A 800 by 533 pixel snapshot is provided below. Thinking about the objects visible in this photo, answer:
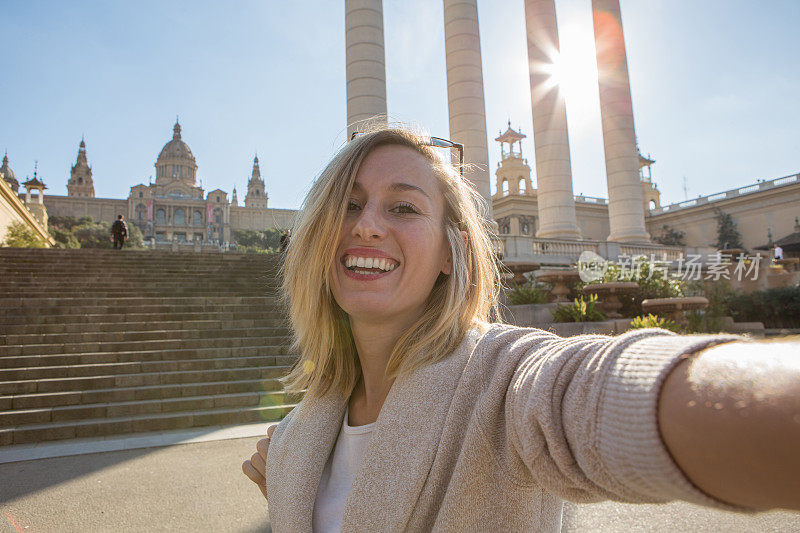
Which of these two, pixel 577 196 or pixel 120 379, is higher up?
pixel 577 196

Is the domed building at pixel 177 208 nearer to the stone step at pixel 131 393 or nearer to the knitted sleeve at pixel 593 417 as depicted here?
the stone step at pixel 131 393

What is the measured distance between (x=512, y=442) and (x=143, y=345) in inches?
372

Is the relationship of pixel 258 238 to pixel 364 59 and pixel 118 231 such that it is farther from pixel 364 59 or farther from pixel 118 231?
pixel 364 59

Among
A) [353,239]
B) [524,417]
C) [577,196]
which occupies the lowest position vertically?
[524,417]

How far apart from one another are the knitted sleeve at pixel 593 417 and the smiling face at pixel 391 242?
63 cm

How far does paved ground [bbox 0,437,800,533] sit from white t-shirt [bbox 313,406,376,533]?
6.80ft

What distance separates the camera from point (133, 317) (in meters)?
10.2

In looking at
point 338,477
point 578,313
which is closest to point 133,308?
point 578,313

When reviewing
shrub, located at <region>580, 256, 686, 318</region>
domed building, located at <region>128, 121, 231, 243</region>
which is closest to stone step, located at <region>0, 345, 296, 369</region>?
shrub, located at <region>580, 256, 686, 318</region>

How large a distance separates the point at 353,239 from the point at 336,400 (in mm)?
587

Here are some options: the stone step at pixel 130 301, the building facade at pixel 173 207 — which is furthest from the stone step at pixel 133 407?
the building facade at pixel 173 207

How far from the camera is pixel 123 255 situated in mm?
16312

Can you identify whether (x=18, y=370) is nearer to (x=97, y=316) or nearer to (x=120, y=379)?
(x=120, y=379)

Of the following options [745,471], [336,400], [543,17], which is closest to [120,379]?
[336,400]
